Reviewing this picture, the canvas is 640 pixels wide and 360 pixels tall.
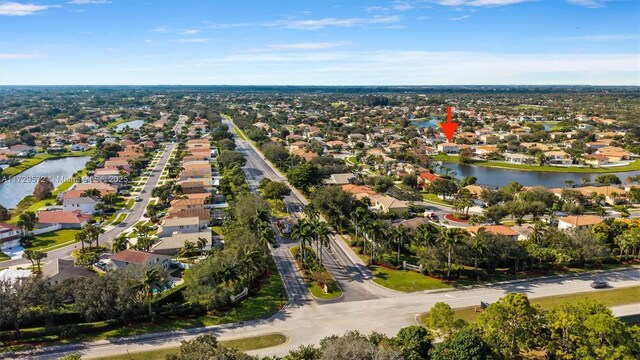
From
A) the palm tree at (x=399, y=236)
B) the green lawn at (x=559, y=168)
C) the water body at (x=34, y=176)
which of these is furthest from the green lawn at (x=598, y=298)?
the water body at (x=34, y=176)

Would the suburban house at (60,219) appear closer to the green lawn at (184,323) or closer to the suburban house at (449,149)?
the green lawn at (184,323)

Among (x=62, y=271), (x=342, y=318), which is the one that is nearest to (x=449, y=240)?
(x=342, y=318)

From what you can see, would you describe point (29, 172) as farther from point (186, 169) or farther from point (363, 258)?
point (363, 258)

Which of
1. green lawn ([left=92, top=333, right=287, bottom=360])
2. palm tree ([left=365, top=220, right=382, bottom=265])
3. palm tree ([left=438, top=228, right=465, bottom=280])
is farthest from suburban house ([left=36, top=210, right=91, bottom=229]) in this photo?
palm tree ([left=438, top=228, right=465, bottom=280])

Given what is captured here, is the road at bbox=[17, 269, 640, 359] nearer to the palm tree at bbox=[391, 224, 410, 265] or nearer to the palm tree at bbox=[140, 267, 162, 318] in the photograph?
the palm tree at bbox=[140, 267, 162, 318]

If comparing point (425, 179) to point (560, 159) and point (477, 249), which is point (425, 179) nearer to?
point (477, 249)

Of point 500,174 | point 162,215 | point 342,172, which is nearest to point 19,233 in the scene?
point 162,215
